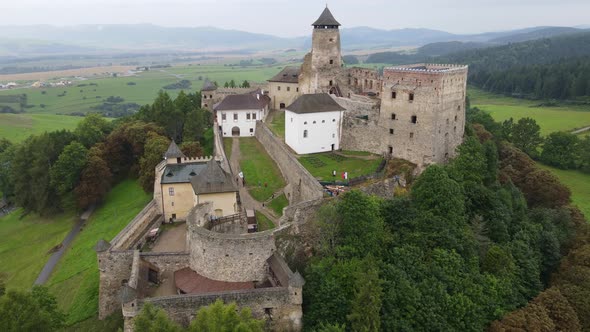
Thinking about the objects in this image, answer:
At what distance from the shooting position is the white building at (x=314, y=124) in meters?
47.7

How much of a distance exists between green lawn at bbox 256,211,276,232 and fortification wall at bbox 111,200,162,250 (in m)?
9.45

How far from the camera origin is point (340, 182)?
39656 millimetres

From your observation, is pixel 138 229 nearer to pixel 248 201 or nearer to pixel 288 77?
pixel 248 201

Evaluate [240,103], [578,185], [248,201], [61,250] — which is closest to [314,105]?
[248,201]

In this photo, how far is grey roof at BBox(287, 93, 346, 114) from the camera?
47469mm

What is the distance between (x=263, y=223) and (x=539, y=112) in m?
87.2

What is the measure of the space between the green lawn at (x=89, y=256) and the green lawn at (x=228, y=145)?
10710mm

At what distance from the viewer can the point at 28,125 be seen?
109812mm

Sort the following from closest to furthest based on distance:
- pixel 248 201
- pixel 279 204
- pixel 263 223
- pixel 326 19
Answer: pixel 263 223
pixel 279 204
pixel 248 201
pixel 326 19

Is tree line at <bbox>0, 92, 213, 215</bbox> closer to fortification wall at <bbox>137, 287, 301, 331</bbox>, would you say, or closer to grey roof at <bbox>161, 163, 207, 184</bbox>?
grey roof at <bbox>161, 163, 207, 184</bbox>

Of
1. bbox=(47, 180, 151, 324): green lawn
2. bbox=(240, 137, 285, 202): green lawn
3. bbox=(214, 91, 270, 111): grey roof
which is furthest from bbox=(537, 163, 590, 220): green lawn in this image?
bbox=(47, 180, 151, 324): green lawn

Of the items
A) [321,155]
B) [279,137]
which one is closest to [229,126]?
[279,137]

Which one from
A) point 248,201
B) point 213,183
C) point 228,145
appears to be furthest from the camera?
point 228,145

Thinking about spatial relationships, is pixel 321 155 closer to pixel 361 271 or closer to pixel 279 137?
pixel 279 137
